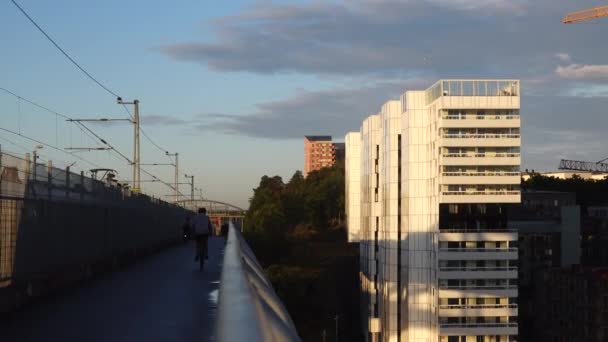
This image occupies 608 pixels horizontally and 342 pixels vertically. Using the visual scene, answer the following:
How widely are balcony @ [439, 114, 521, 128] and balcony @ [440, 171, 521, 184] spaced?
5.07m

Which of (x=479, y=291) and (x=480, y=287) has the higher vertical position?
(x=480, y=287)

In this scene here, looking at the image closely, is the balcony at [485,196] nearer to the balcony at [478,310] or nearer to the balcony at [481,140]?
the balcony at [481,140]

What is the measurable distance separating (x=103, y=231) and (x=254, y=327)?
19.2 meters

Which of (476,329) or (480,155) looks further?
(480,155)

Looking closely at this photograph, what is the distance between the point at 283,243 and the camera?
3359 inches

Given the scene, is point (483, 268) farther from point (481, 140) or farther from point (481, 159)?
point (481, 140)

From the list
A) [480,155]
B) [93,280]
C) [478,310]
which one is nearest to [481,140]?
[480,155]

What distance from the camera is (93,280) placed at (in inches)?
738

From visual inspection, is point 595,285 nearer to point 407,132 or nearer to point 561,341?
point 561,341

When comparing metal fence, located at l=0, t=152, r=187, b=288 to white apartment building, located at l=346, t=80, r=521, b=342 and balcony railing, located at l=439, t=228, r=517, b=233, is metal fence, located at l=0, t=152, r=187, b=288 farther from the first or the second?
balcony railing, located at l=439, t=228, r=517, b=233

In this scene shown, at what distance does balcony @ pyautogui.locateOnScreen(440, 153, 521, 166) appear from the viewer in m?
95.4

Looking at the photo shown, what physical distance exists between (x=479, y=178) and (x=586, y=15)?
190 ft

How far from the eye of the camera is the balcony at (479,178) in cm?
9594

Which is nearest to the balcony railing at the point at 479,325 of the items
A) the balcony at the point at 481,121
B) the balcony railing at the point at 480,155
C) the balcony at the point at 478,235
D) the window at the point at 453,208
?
the balcony at the point at 478,235
